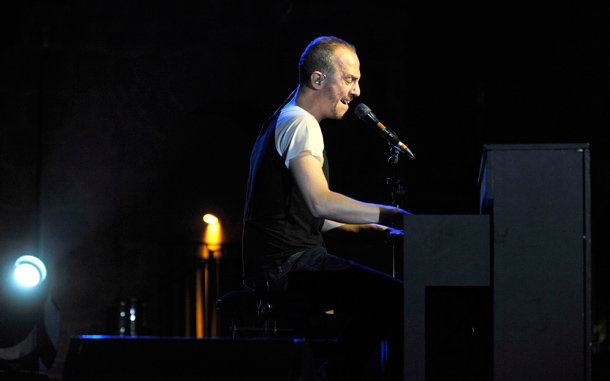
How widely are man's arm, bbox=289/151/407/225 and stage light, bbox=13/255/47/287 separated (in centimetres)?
279

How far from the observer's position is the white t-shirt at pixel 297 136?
235cm

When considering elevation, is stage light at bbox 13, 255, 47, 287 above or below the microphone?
below

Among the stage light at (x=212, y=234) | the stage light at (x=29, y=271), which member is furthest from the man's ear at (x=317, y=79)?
the stage light at (x=212, y=234)

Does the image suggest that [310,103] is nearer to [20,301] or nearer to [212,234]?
[20,301]

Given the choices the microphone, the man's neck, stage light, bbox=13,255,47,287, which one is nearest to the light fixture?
stage light, bbox=13,255,47,287

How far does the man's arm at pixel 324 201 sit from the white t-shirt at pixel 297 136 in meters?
0.03

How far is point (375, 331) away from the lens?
7.77ft

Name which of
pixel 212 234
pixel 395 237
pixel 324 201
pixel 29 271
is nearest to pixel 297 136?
pixel 324 201

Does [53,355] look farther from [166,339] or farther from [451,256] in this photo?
[451,256]

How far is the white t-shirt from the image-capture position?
7.72 feet

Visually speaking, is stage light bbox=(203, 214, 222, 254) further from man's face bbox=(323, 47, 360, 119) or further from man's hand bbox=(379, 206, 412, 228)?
man's hand bbox=(379, 206, 412, 228)

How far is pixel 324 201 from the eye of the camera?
2.30 m

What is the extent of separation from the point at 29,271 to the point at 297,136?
286 centimetres

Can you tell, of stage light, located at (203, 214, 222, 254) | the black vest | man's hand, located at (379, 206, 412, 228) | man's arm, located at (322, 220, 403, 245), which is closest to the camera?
man's hand, located at (379, 206, 412, 228)
